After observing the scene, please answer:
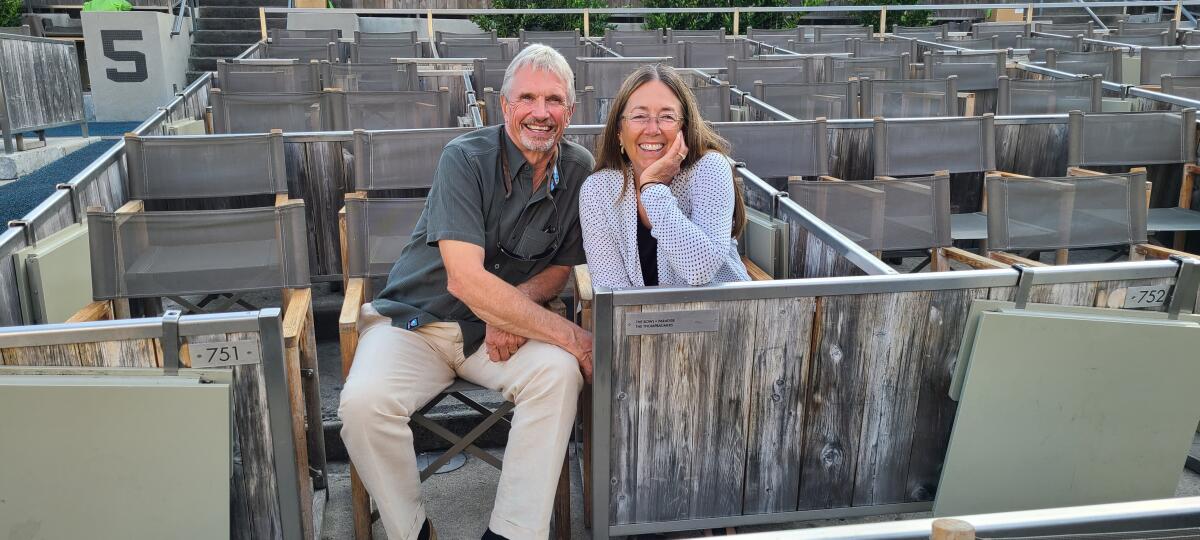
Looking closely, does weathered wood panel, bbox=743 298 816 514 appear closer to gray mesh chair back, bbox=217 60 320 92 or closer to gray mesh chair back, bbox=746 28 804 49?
gray mesh chair back, bbox=217 60 320 92

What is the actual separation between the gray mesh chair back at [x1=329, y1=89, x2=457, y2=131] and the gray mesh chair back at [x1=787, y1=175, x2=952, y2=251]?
276 centimetres

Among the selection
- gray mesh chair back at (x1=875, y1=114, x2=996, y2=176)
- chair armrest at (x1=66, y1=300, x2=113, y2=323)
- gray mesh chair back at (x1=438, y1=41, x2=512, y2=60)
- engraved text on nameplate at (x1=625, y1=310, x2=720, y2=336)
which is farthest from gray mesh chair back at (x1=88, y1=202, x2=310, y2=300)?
gray mesh chair back at (x1=438, y1=41, x2=512, y2=60)

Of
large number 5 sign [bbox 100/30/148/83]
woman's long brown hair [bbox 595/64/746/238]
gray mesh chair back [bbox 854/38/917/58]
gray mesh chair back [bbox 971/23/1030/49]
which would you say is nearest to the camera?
woman's long brown hair [bbox 595/64/746/238]

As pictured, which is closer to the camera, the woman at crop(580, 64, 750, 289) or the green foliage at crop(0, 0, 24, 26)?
the woman at crop(580, 64, 750, 289)

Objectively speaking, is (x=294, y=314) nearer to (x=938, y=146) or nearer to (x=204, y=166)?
(x=204, y=166)

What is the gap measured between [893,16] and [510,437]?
14228 mm

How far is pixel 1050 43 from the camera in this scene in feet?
35.1

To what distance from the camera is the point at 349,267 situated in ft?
11.1

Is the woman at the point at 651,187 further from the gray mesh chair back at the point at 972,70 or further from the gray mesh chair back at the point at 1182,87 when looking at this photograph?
the gray mesh chair back at the point at 972,70

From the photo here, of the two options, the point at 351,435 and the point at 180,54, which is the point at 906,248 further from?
the point at 180,54

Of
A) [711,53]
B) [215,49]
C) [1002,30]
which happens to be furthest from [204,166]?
[1002,30]

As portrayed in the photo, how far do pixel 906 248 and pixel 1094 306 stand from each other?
1.63 metres

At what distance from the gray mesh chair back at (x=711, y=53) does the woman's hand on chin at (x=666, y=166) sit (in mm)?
7070

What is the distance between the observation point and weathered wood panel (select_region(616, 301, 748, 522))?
2139 mm
